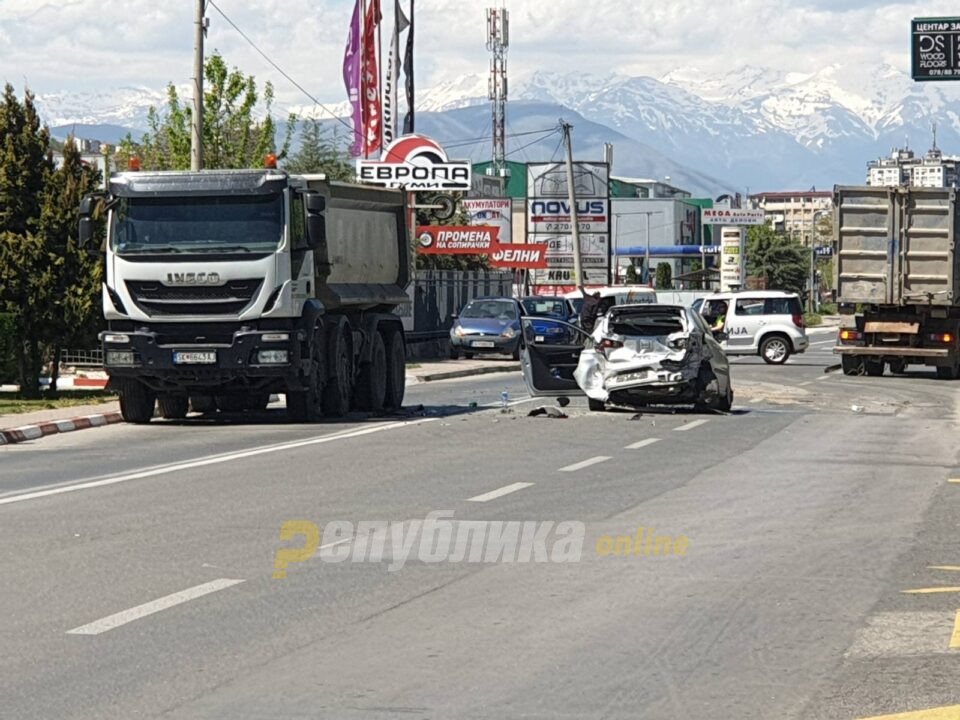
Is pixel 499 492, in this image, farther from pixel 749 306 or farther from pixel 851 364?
pixel 749 306

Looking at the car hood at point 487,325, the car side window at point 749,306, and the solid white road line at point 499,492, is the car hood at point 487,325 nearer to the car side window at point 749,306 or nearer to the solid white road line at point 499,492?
the car side window at point 749,306

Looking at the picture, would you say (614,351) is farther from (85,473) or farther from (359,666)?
(359,666)

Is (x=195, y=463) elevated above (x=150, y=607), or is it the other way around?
(x=150, y=607)

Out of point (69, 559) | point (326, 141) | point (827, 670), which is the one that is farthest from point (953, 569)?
point (326, 141)

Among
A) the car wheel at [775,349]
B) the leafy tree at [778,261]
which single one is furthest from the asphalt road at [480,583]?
the leafy tree at [778,261]

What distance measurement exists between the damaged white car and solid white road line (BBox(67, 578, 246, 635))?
14.3 metres

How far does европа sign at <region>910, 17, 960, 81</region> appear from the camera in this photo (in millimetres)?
35000

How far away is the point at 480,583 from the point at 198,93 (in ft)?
75.3

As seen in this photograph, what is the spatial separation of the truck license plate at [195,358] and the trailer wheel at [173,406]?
2441 millimetres

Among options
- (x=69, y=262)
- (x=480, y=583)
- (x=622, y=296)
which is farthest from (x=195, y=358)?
(x=622, y=296)

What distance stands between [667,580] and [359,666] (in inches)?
117

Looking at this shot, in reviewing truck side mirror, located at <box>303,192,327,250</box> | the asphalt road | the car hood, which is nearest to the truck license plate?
truck side mirror, located at <box>303,192,327,250</box>

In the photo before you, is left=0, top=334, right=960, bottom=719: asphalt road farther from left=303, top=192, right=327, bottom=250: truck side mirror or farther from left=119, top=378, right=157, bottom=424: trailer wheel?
left=119, top=378, right=157, bottom=424: trailer wheel
